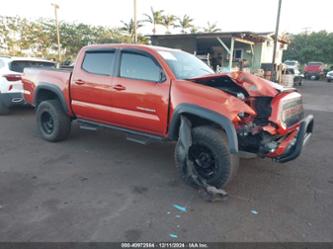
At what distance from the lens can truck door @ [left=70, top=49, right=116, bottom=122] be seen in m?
4.68

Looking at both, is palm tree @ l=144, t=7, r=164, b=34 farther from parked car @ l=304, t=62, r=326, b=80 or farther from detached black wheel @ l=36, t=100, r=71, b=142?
detached black wheel @ l=36, t=100, r=71, b=142

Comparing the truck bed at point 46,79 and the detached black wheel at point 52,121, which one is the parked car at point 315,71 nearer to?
the truck bed at point 46,79

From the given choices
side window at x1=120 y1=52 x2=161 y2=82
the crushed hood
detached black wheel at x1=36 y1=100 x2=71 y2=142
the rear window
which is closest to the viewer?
the crushed hood

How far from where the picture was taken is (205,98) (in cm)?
355

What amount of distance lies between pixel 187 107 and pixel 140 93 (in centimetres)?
86

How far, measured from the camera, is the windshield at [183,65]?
417 cm

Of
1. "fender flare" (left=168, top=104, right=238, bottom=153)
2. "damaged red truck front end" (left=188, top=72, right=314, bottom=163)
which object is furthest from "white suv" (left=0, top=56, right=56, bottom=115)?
"damaged red truck front end" (left=188, top=72, right=314, bottom=163)

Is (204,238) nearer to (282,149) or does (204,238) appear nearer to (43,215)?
(282,149)

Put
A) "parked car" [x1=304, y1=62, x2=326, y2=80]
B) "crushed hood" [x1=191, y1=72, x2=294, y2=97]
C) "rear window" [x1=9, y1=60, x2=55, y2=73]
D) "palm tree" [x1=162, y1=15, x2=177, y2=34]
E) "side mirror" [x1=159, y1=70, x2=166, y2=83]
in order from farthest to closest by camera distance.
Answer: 1. "palm tree" [x1=162, y1=15, x2=177, y2=34]
2. "parked car" [x1=304, y1=62, x2=326, y2=80]
3. "rear window" [x1=9, y1=60, x2=55, y2=73]
4. "side mirror" [x1=159, y1=70, x2=166, y2=83]
5. "crushed hood" [x1=191, y1=72, x2=294, y2=97]

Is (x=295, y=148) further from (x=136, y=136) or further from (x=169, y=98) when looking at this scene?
(x=136, y=136)

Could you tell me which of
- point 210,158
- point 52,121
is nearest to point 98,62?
point 52,121

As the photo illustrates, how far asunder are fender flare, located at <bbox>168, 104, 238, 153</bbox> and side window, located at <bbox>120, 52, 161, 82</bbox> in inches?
26.0

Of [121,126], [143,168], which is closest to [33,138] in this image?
[121,126]

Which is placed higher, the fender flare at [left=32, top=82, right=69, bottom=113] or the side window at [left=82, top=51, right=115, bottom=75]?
the side window at [left=82, top=51, right=115, bottom=75]
